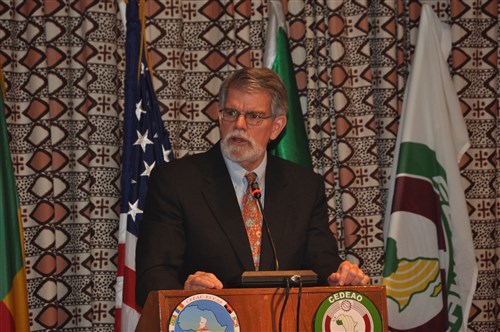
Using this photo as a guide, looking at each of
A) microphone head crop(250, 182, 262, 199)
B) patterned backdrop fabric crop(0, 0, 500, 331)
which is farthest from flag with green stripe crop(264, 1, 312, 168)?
microphone head crop(250, 182, 262, 199)

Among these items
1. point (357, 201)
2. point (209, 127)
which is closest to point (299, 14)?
point (209, 127)

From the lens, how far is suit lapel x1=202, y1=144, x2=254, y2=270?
331 cm

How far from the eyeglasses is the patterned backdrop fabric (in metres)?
1.38

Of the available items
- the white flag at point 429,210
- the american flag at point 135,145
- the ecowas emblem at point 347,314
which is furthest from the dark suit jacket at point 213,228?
the white flag at point 429,210

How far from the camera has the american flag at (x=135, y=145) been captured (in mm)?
4473

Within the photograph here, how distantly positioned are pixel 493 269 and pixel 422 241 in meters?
0.78

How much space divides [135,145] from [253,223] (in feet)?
4.45

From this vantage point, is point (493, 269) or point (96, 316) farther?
point (493, 269)

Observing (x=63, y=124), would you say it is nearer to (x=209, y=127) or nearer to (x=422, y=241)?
(x=209, y=127)

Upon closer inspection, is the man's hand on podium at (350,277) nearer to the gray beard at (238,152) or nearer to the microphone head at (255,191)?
the microphone head at (255,191)

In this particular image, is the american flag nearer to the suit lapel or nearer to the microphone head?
the suit lapel

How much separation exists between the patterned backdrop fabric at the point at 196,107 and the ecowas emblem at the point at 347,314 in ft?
8.13

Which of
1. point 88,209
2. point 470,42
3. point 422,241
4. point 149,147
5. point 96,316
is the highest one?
point 470,42

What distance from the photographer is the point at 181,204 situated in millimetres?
3396
